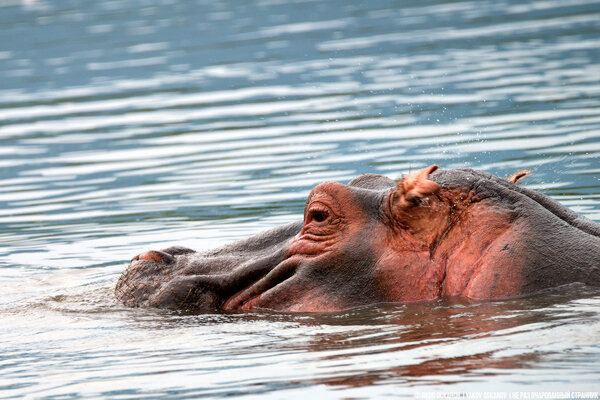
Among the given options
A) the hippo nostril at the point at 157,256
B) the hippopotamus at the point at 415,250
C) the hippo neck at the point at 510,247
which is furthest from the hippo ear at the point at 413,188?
the hippo nostril at the point at 157,256

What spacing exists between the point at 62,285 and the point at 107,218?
3228 millimetres

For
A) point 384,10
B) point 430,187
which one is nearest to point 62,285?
point 430,187

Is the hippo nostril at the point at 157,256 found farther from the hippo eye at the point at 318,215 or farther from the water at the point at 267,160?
the hippo eye at the point at 318,215

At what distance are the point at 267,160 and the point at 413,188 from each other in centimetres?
809

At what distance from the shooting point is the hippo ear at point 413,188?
6301mm

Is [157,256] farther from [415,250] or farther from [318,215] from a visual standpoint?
[415,250]

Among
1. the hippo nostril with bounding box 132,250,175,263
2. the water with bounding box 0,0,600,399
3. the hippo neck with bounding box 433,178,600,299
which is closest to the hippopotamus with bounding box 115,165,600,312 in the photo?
the hippo neck with bounding box 433,178,600,299

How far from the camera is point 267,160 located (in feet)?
47.2

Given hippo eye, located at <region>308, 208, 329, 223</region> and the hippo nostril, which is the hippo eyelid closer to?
hippo eye, located at <region>308, 208, 329, 223</region>

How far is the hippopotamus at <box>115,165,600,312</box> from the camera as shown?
6289mm

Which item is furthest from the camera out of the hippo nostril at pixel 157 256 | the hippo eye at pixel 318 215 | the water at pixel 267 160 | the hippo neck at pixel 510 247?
the hippo nostril at pixel 157 256

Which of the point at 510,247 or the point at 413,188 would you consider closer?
the point at 510,247

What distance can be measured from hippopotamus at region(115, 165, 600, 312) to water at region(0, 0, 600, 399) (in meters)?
0.12

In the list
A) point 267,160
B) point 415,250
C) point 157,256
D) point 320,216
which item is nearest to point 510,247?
point 415,250
